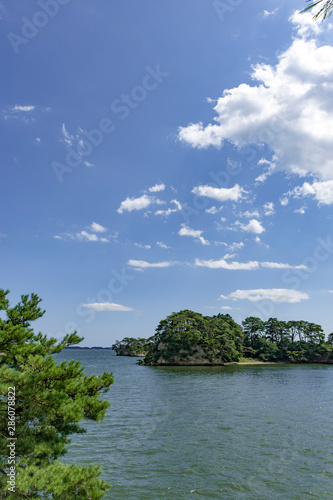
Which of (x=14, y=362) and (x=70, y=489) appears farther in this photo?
(x=14, y=362)

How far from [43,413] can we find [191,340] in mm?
82353

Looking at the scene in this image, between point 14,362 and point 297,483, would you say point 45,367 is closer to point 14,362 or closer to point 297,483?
point 14,362

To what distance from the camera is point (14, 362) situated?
7.16 m

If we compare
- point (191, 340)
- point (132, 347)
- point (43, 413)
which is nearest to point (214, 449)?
point (43, 413)

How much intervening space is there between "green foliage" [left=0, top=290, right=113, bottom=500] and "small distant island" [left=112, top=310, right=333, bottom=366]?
264 feet

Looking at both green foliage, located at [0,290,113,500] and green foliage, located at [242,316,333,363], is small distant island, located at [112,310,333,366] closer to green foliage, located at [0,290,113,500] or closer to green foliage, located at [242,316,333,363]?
green foliage, located at [242,316,333,363]

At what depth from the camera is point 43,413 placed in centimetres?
674

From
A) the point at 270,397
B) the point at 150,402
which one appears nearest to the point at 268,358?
the point at 270,397

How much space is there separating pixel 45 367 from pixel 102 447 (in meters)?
14.7

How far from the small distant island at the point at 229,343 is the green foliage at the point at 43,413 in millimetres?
80352

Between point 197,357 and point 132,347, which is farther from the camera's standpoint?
point 132,347

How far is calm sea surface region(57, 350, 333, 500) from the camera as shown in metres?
12.4

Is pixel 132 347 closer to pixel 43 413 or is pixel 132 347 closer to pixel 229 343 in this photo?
pixel 229 343

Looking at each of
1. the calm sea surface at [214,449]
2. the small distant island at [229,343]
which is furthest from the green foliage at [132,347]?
the calm sea surface at [214,449]
